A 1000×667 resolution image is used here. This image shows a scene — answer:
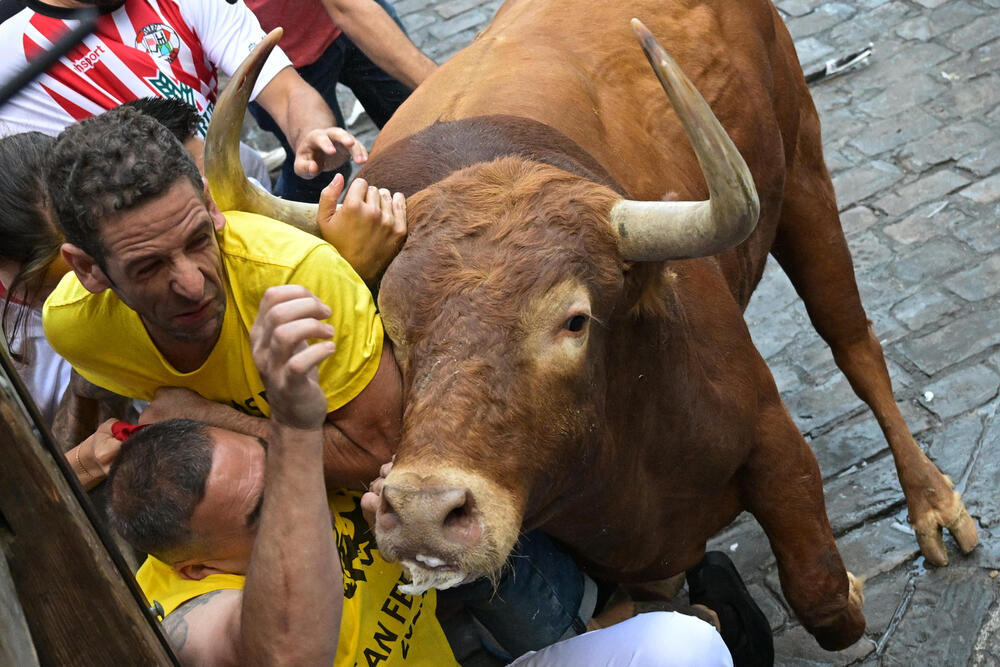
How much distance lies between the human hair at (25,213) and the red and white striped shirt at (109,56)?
27.9 inches

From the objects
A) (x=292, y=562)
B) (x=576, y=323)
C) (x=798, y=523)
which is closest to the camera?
(x=292, y=562)

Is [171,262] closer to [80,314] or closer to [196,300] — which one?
[196,300]

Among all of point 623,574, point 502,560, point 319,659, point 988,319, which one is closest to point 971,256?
point 988,319

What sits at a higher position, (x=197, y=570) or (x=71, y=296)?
(x=71, y=296)

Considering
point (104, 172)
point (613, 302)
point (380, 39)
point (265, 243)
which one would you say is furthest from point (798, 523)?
point (380, 39)

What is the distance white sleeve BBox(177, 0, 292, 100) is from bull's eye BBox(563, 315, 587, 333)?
1952 mm

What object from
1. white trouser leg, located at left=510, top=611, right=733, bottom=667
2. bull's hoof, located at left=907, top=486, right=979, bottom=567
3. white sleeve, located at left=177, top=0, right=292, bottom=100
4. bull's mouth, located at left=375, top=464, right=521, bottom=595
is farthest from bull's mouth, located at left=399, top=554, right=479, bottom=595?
bull's hoof, located at left=907, top=486, right=979, bottom=567

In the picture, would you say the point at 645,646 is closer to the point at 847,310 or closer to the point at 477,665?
the point at 477,665

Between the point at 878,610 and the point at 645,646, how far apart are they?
1.73 meters

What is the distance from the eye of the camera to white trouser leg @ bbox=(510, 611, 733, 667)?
3035 millimetres

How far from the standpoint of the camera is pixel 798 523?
3797 mm

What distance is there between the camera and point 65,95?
398 cm

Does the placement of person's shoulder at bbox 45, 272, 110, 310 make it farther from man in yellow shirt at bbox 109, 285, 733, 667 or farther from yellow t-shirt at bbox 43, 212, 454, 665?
man in yellow shirt at bbox 109, 285, 733, 667

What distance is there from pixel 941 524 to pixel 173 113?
127 inches
